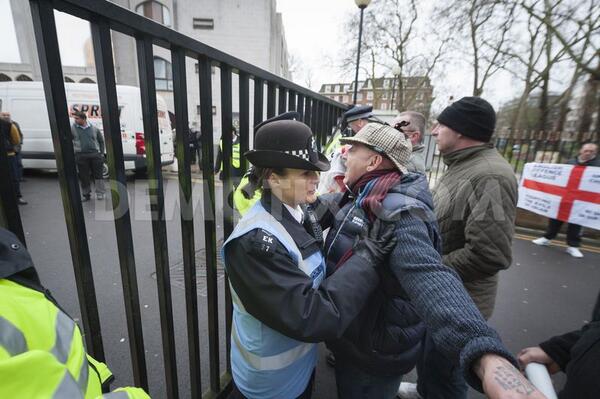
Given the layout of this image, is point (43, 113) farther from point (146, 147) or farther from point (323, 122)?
point (146, 147)

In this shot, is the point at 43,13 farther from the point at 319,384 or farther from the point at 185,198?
the point at 319,384

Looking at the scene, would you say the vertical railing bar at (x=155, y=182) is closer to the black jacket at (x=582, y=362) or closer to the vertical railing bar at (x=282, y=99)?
the vertical railing bar at (x=282, y=99)

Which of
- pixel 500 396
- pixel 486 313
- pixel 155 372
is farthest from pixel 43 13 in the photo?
pixel 486 313

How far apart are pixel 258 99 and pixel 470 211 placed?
152cm

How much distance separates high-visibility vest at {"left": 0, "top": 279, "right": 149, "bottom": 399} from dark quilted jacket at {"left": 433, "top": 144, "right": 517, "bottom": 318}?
188cm

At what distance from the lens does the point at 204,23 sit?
1891 centimetres

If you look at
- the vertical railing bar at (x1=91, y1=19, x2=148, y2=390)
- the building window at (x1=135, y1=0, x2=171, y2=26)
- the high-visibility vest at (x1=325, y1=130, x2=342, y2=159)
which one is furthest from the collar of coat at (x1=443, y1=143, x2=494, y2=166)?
the building window at (x1=135, y1=0, x2=171, y2=26)

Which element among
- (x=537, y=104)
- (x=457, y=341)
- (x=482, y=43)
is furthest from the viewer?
(x=482, y=43)

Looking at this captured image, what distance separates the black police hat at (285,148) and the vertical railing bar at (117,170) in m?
0.54

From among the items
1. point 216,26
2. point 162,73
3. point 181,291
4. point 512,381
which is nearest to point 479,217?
point 512,381

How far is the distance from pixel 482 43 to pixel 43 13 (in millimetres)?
20166

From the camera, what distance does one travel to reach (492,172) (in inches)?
74.6

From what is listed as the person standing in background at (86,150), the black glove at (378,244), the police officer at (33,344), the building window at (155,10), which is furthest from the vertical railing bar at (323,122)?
the building window at (155,10)

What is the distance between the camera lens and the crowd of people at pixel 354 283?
0.81 meters
